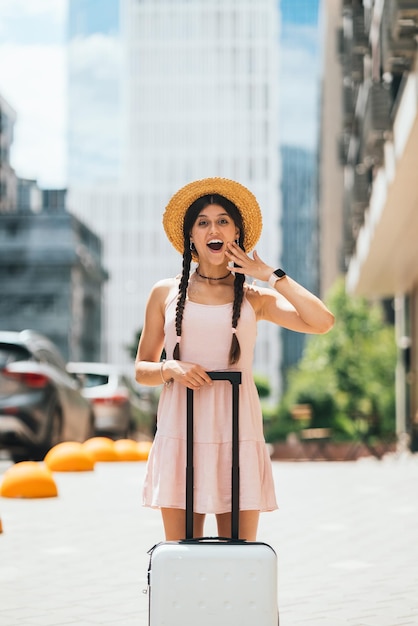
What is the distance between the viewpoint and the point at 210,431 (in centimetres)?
384

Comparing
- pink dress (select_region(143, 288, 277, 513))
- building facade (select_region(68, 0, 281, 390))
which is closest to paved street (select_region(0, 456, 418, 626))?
pink dress (select_region(143, 288, 277, 513))

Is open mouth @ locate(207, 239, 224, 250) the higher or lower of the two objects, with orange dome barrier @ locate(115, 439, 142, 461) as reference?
higher

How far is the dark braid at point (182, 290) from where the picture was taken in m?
3.93

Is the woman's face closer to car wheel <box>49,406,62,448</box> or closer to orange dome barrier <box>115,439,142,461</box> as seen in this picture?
car wheel <box>49,406,62,448</box>

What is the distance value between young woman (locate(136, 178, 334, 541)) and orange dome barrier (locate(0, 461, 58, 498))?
7.06 metres

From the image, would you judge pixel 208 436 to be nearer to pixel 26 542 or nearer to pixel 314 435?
pixel 26 542

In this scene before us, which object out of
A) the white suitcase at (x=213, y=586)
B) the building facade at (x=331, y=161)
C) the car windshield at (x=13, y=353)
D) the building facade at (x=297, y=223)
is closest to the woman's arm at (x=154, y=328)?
the white suitcase at (x=213, y=586)

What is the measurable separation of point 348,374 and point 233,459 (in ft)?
118

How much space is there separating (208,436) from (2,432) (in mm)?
10221

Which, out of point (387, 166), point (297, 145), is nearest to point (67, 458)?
point (387, 166)

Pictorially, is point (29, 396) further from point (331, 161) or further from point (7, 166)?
point (7, 166)

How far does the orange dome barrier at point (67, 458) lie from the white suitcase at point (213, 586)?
10.9 metres

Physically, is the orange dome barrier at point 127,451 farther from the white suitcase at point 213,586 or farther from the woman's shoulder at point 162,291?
the white suitcase at point 213,586

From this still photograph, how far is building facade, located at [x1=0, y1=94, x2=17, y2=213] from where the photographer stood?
8481 centimetres
